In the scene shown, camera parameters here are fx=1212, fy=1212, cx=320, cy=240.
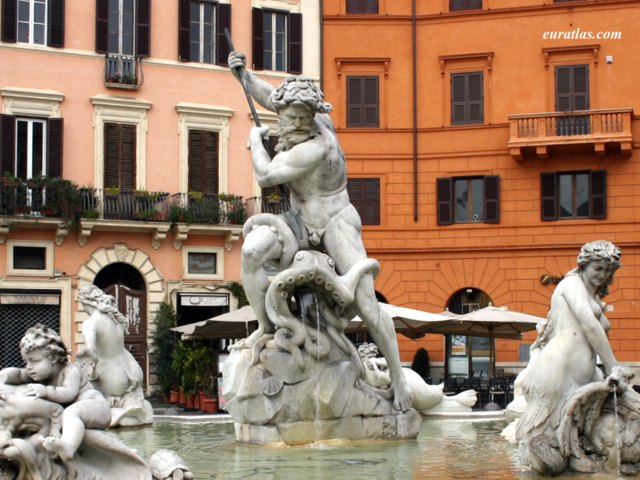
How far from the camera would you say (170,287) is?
32.7 meters

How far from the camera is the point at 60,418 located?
196 inches

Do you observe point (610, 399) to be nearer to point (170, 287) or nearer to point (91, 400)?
point (91, 400)

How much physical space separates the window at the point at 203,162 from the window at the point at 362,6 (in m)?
6.16

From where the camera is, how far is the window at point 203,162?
110ft

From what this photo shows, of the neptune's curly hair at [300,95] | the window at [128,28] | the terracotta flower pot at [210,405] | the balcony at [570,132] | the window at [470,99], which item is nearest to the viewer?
the neptune's curly hair at [300,95]

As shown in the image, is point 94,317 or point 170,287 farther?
point 170,287

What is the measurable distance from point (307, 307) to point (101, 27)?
25788mm

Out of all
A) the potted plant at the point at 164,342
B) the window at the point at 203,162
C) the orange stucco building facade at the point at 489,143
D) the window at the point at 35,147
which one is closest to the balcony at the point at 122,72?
the window at the point at 35,147

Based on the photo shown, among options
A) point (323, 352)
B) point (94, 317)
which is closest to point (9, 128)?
point (94, 317)

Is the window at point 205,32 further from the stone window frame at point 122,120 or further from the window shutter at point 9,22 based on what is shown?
the window shutter at point 9,22

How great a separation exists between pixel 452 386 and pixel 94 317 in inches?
504

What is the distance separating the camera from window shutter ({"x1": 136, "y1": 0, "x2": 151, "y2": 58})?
33.1m

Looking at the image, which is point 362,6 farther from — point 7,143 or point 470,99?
point 7,143

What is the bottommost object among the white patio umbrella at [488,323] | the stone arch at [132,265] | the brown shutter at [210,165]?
the white patio umbrella at [488,323]
